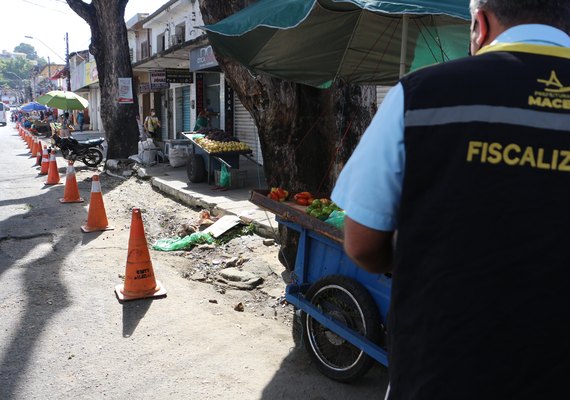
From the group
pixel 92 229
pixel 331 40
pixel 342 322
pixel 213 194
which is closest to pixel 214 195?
pixel 213 194

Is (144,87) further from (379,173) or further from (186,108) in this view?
(379,173)

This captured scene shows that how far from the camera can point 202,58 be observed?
14680 mm

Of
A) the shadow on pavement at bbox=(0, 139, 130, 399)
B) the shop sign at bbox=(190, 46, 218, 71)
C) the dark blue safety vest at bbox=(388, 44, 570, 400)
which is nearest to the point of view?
the dark blue safety vest at bbox=(388, 44, 570, 400)

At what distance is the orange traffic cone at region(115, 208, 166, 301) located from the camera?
487 cm

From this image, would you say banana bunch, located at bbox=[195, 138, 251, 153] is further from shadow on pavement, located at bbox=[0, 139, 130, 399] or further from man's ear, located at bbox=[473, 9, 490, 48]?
man's ear, located at bbox=[473, 9, 490, 48]

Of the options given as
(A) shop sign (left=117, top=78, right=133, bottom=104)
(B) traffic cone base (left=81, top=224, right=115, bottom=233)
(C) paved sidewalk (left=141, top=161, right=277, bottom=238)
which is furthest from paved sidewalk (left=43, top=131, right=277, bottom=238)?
(A) shop sign (left=117, top=78, right=133, bottom=104)

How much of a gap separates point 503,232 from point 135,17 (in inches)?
1194

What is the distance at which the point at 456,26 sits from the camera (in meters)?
4.79

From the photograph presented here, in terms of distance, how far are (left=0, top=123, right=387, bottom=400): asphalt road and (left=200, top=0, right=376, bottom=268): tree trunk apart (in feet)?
4.32

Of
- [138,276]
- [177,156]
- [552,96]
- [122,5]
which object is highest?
[122,5]

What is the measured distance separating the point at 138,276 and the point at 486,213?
168 inches

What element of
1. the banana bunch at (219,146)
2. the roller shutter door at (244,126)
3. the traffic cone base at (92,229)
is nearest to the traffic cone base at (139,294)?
the traffic cone base at (92,229)

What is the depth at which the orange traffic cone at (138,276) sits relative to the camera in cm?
487

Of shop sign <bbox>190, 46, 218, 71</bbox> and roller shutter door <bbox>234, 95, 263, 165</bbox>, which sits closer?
shop sign <bbox>190, 46, 218, 71</bbox>
